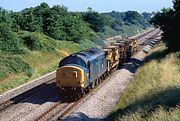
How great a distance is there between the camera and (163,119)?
1517 centimetres

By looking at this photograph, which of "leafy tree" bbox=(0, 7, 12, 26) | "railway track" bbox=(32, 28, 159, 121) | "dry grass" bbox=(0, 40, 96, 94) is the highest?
"leafy tree" bbox=(0, 7, 12, 26)

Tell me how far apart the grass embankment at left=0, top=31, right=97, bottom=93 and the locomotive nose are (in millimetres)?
7880

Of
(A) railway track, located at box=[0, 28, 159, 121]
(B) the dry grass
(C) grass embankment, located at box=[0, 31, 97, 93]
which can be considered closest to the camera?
(A) railway track, located at box=[0, 28, 159, 121]

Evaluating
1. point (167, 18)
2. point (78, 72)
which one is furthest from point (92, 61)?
point (167, 18)

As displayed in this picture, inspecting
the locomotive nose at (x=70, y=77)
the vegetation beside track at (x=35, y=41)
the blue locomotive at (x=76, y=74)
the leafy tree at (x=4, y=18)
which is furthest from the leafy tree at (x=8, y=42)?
the locomotive nose at (x=70, y=77)

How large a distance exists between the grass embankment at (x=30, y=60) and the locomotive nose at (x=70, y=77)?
7.88m

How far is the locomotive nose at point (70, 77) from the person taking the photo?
2752cm

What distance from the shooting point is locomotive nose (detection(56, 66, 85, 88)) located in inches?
1083

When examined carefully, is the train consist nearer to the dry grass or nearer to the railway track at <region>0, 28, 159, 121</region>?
the railway track at <region>0, 28, 159, 121</region>

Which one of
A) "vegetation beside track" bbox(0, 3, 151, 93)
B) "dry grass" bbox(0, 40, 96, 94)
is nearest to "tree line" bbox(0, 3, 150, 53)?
"vegetation beside track" bbox(0, 3, 151, 93)

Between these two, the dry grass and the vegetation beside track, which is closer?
the dry grass

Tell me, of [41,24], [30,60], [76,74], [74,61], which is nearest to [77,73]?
[76,74]

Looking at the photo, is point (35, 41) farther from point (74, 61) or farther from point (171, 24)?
point (74, 61)

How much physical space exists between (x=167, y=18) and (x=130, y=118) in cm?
3295
